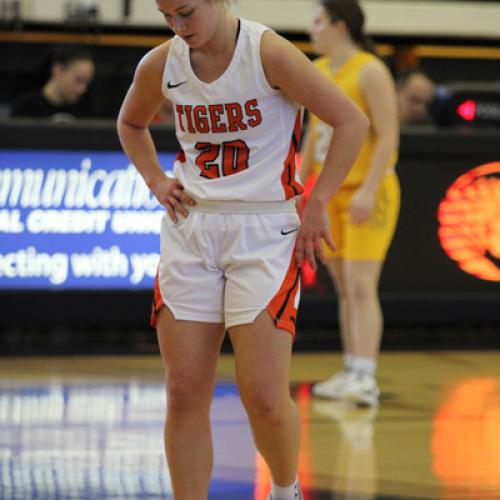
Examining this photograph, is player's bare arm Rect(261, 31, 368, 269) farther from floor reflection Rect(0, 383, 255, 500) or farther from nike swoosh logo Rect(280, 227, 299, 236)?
floor reflection Rect(0, 383, 255, 500)

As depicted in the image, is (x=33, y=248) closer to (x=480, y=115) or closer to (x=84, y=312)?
(x=84, y=312)

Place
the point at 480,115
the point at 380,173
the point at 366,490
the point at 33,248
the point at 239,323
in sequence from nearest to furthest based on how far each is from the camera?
the point at 239,323
the point at 366,490
the point at 380,173
the point at 33,248
the point at 480,115

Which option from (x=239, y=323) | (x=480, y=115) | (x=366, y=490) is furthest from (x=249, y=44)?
(x=480, y=115)

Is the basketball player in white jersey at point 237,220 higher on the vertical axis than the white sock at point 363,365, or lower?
higher

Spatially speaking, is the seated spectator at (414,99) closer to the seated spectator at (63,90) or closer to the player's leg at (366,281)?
the seated spectator at (63,90)

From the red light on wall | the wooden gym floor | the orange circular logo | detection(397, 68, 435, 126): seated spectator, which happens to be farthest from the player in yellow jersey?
detection(397, 68, 435, 126): seated spectator

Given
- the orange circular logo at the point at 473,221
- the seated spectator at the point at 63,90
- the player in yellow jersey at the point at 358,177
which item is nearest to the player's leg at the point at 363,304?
the player in yellow jersey at the point at 358,177

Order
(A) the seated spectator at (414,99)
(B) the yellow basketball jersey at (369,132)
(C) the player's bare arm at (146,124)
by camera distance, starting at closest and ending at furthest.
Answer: (C) the player's bare arm at (146,124)
(B) the yellow basketball jersey at (369,132)
(A) the seated spectator at (414,99)

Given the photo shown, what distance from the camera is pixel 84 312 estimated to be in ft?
23.5

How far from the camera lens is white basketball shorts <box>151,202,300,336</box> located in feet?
10.2

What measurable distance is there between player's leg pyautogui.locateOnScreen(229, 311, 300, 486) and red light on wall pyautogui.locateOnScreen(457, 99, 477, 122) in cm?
491

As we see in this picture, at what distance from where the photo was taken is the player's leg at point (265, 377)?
10.2 ft

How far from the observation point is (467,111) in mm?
7844

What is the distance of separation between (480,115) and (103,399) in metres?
3.37
